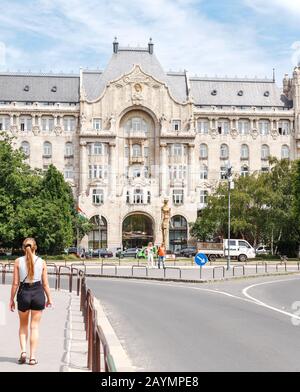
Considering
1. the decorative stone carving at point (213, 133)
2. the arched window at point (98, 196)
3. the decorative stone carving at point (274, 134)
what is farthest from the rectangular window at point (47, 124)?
the decorative stone carving at point (274, 134)

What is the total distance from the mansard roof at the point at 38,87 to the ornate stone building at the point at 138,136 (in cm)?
14

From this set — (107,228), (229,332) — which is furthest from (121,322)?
(107,228)

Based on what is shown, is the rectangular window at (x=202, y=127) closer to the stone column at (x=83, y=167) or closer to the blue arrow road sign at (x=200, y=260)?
the stone column at (x=83, y=167)

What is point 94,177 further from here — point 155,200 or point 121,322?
point 121,322

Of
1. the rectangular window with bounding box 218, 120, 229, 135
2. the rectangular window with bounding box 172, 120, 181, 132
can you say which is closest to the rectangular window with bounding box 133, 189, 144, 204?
the rectangular window with bounding box 172, 120, 181, 132

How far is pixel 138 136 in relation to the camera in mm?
102750

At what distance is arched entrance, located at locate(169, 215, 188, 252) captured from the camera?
100 metres

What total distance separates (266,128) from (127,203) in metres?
23.3

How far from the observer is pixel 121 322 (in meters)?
18.8

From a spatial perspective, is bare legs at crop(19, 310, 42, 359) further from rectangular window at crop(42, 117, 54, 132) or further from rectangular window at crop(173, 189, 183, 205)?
rectangular window at crop(42, 117, 54, 132)

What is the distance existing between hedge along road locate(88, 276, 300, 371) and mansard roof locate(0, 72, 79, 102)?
7796 centimetres

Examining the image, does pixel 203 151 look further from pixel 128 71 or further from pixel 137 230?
pixel 128 71

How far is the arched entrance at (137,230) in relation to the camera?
101000mm
